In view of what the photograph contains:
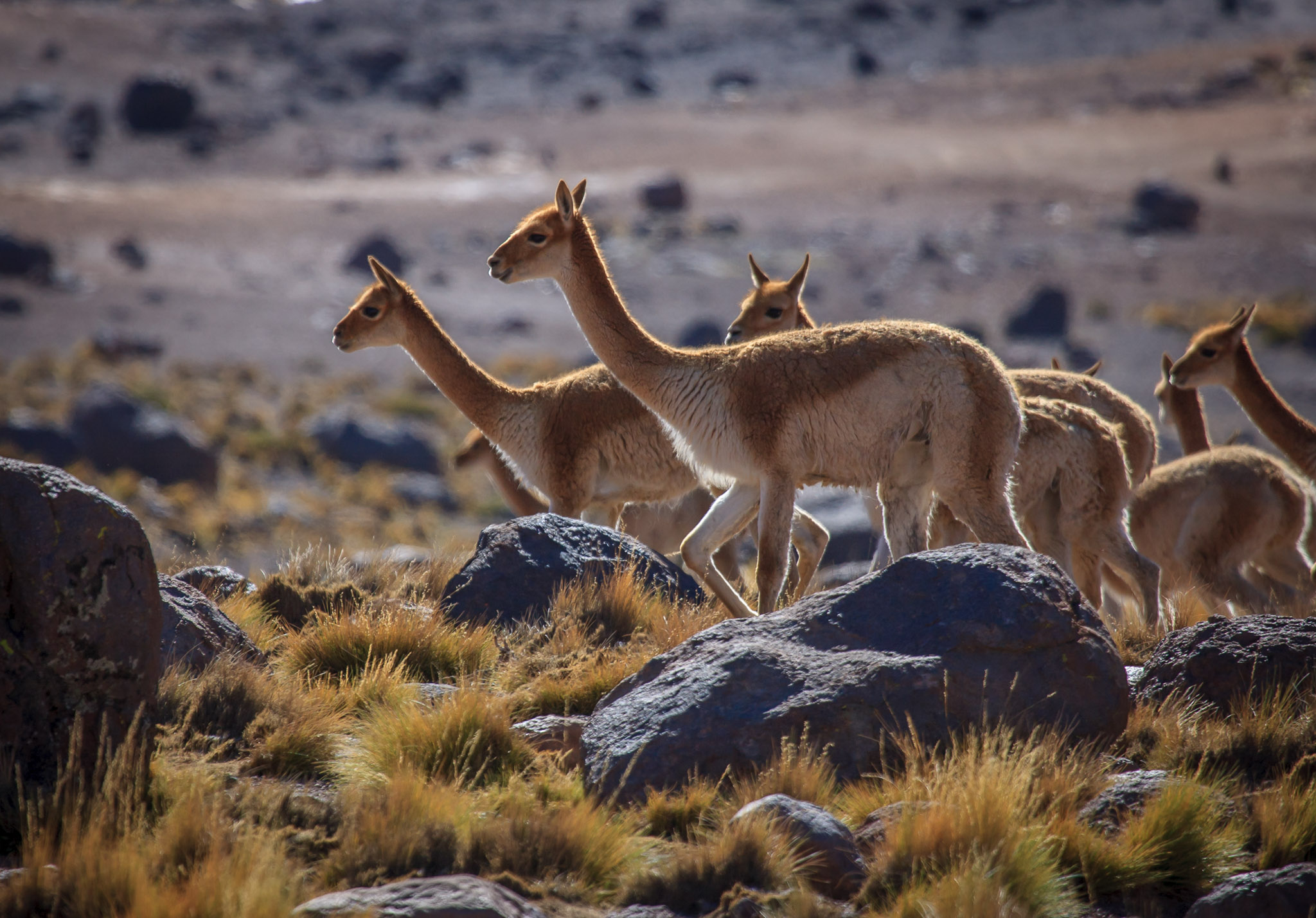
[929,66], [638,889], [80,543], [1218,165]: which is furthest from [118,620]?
[929,66]

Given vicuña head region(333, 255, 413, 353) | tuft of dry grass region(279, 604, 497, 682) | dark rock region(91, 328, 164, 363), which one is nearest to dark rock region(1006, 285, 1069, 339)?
dark rock region(91, 328, 164, 363)

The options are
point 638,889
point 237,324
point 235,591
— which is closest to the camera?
point 638,889

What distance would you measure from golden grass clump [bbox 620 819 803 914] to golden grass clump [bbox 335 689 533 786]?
3.19 ft

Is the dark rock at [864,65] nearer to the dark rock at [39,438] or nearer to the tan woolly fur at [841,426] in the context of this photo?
the dark rock at [39,438]

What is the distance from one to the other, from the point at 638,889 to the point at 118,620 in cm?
216

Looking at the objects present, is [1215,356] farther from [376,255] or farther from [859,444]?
[376,255]

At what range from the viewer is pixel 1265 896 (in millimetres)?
4234

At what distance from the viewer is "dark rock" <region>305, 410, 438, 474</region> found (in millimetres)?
28641

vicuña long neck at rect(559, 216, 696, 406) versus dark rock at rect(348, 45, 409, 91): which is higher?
dark rock at rect(348, 45, 409, 91)

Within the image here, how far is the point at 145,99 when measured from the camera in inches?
2202

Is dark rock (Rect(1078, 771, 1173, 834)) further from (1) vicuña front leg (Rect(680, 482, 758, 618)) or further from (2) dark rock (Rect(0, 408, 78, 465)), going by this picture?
(2) dark rock (Rect(0, 408, 78, 465))

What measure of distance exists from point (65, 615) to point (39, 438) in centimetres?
2416

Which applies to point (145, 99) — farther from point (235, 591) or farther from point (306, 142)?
point (235, 591)

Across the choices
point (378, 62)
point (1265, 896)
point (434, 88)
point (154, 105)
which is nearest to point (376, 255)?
point (154, 105)
